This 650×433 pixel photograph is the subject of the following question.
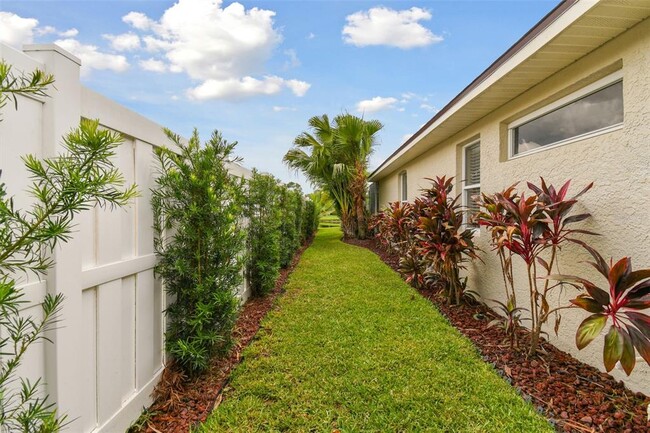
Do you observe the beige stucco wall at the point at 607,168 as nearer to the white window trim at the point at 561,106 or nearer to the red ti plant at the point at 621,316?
the white window trim at the point at 561,106

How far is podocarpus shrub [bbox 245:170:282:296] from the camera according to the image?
5.31 meters

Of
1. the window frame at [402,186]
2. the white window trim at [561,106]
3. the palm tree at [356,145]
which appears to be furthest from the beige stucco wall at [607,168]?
the palm tree at [356,145]

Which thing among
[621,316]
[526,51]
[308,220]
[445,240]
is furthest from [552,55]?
[308,220]

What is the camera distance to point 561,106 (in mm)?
3551

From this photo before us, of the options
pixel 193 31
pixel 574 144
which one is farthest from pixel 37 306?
pixel 193 31

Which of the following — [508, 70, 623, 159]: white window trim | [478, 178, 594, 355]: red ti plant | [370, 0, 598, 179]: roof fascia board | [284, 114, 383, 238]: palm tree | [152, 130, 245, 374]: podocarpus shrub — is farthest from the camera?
[284, 114, 383, 238]: palm tree

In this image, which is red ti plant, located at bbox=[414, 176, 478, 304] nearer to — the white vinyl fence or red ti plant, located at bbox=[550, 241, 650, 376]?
red ti plant, located at bbox=[550, 241, 650, 376]

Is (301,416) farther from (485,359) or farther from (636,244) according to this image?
(636,244)

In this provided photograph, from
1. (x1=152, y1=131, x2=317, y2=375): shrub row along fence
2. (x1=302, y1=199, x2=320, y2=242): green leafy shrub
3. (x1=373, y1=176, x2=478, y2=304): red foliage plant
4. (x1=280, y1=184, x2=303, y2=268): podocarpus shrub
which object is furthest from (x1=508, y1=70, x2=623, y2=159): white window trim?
(x1=302, y1=199, x2=320, y2=242): green leafy shrub

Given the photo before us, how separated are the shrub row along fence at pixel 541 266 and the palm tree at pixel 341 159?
7.20 meters

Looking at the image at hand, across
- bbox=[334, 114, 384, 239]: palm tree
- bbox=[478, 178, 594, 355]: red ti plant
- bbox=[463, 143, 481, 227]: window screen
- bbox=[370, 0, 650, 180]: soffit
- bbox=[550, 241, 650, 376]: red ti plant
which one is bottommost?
bbox=[550, 241, 650, 376]: red ti plant

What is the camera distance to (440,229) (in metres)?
4.91

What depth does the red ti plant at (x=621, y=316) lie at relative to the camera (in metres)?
2.06

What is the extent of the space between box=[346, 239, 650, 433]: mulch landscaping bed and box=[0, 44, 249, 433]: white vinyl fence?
3.02 meters
